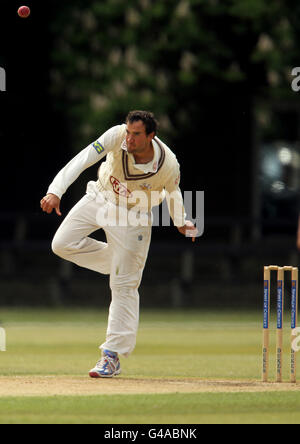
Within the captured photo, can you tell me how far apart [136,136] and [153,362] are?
2.99 metres

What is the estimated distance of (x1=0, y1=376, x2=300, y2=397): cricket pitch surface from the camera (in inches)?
321

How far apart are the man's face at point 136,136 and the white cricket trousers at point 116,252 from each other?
0.56 m

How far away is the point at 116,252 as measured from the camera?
8.96m

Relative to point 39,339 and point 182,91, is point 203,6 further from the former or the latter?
point 39,339

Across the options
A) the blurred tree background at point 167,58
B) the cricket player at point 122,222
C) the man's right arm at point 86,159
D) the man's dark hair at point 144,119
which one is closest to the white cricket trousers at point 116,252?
the cricket player at point 122,222

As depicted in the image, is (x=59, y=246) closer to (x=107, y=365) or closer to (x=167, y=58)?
(x=107, y=365)

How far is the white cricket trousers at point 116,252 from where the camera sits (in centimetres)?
891

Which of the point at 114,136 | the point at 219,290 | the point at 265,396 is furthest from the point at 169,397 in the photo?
the point at 219,290

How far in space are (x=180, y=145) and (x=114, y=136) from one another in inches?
452

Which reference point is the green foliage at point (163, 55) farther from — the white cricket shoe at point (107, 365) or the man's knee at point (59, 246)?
the white cricket shoe at point (107, 365)

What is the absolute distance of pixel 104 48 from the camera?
1905 centimetres

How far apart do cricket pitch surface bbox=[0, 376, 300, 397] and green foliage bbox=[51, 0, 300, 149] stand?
383 inches

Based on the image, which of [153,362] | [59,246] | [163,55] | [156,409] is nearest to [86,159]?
[59,246]

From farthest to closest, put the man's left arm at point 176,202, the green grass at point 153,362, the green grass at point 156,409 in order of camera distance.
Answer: the man's left arm at point 176,202
the green grass at point 153,362
the green grass at point 156,409
